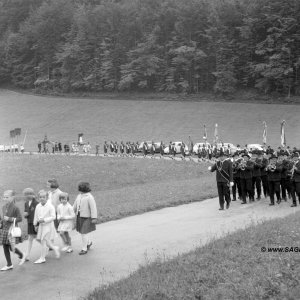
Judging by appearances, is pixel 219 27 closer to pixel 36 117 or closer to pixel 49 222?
pixel 36 117

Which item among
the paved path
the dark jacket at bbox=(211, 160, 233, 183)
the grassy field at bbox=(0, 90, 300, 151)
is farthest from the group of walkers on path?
the grassy field at bbox=(0, 90, 300, 151)

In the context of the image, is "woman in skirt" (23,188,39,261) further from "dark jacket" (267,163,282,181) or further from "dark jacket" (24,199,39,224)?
"dark jacket" (267,163,282,181)

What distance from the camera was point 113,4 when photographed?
92.1 m

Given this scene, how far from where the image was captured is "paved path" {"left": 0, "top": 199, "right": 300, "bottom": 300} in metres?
8.90

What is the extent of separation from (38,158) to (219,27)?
47.8 meters

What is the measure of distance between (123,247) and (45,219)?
198 centimetres

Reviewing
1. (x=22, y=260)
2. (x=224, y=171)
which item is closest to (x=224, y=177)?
(x=224, y=171)

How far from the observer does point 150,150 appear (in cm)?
4856

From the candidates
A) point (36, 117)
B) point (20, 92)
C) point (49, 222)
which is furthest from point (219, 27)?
point (49, 222)

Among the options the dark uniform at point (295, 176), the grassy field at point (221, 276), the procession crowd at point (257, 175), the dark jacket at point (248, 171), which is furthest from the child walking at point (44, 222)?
the dark jacket at point (248, 171)

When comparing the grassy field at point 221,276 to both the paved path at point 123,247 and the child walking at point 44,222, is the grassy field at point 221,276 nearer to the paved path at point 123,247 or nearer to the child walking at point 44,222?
the paved path at point 123,247

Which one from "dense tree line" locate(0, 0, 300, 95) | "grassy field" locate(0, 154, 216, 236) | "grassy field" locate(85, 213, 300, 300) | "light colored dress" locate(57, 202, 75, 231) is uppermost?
"dense tree line" locate(0, 0, 300, 95)

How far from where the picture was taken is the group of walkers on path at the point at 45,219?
10.5 meters

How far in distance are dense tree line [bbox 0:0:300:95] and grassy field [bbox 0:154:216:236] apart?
3872 cm
